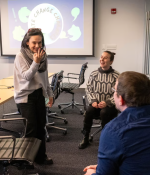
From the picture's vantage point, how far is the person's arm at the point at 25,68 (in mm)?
1646

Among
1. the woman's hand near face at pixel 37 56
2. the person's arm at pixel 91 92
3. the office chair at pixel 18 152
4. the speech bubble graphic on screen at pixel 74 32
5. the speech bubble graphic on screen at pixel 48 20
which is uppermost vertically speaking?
the speech bubble graphic on screen at pixel 48 20

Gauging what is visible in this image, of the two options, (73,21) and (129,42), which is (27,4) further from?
(129,42)

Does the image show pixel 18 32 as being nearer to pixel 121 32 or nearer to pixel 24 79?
pixel 121 32

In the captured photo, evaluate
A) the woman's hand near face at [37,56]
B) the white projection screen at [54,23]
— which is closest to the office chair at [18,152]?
the woman's hand near face at [37,56]

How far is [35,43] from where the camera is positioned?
1754 mm

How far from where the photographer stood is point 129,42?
16.4 feet

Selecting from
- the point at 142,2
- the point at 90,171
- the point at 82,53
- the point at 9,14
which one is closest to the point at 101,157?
the point at 90,171

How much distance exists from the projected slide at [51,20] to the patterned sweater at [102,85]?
2.69m

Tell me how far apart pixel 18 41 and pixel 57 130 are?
3146 mm

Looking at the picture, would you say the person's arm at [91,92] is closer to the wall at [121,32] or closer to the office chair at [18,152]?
the office chair at [18,152]

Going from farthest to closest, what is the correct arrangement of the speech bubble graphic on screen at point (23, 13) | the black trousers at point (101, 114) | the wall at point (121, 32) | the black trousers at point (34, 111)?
the speech bubble graphic on screen at point (23, 13) → the wall at point (121, 32) → the black trousers at point (101, 114) → the black trousers at point (34, 111)

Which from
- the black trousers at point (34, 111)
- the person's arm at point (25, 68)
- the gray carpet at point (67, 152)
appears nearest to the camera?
the person's arm at point (25, 68)

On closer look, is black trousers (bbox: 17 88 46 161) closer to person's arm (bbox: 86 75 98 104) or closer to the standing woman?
the standing woman

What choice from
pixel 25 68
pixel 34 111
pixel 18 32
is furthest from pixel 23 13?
pixel 34 111
